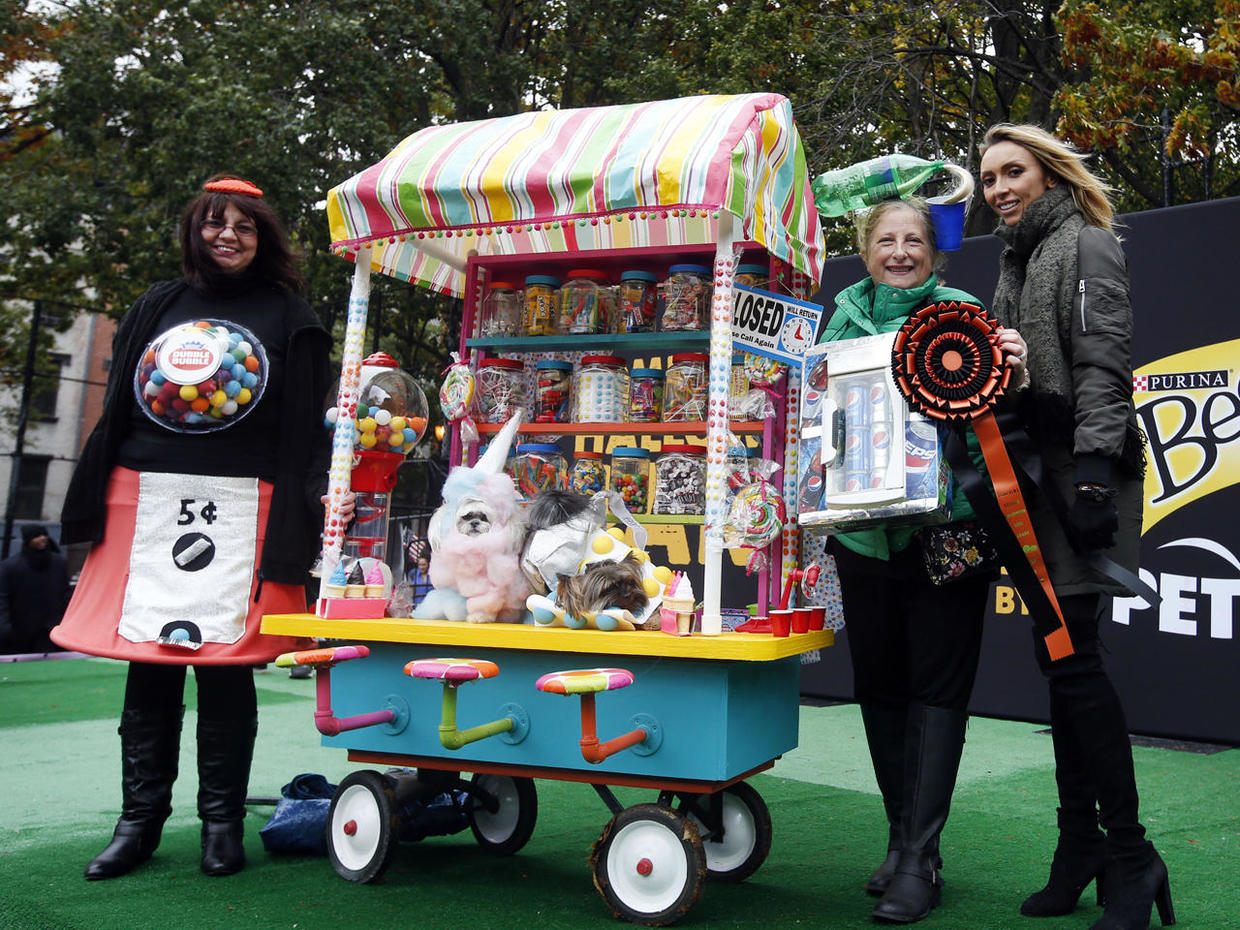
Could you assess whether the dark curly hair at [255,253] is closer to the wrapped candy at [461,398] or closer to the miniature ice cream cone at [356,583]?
the wrapped candy at [461,398]

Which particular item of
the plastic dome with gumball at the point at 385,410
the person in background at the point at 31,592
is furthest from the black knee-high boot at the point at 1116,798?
the person in background at the point at 31,592

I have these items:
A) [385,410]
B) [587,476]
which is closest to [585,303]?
[587,476]

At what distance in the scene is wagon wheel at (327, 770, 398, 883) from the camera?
2.73m

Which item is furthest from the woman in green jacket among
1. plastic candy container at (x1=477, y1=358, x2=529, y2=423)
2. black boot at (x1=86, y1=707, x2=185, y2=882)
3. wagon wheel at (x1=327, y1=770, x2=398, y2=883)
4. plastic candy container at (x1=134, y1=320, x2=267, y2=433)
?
black boot at (x1=86, y1=707, x2=185, y2=882)

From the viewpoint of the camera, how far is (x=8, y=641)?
7.96 metres

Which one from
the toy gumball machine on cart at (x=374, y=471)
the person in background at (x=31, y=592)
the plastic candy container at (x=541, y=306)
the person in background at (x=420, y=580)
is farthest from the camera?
the person in background at (x=31, y=592)

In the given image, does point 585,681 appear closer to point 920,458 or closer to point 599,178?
point 920,458

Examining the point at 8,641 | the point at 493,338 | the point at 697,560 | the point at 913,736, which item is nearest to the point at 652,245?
the point at 493,338

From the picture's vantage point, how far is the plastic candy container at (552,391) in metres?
3.38

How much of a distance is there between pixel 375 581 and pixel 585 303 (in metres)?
1.04

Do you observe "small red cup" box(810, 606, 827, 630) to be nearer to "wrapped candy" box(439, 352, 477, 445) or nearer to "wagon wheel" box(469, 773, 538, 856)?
"wagon wheel" box(469, 773, 538, 856)

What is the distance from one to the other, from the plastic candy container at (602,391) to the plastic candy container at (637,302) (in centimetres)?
12

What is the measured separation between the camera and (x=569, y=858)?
10.1ft

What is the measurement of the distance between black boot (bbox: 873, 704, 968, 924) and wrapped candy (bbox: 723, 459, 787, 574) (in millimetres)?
569
